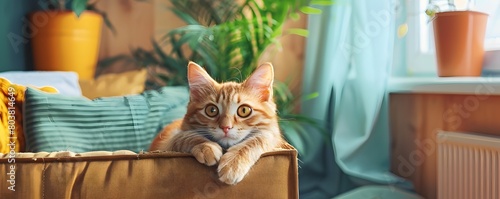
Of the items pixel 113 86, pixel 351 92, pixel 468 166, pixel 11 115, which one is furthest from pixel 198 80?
pixel 351 92

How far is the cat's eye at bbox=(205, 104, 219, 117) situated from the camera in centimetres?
105

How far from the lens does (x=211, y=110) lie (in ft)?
3.46

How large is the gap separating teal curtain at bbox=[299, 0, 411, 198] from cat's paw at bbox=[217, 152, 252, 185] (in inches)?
43.3

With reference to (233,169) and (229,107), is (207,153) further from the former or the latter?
(229,107)

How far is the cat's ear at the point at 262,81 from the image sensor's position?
106cm

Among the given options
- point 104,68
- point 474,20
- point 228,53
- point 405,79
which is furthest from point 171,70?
point 474,20

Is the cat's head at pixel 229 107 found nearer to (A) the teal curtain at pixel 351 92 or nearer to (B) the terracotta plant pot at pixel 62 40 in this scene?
(A) the teal curtain at pixel 351 92

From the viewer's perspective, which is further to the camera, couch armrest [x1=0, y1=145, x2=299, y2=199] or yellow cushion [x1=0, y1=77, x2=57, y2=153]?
yellow cushion [x1=0, y1=77, x2=57, y2=153]

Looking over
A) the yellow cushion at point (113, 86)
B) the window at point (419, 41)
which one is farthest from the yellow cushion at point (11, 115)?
the window at point (419, 41)

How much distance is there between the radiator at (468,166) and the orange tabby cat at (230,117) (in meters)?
0.71

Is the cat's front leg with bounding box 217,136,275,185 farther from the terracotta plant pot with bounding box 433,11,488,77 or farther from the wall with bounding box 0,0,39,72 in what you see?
the wall with bounding box 0,0,39,72

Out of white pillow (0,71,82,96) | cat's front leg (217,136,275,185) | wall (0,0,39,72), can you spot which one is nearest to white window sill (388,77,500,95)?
cat's front leg (217,136,275,185)

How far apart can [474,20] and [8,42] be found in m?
1.87

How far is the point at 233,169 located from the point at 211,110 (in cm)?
21
